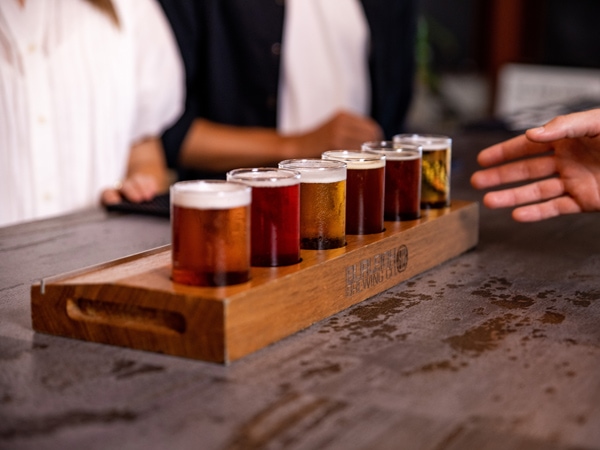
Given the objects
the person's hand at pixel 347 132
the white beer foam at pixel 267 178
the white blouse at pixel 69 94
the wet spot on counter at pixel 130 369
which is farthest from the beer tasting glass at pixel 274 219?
the person's hand at pixel 347 132

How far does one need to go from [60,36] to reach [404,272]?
130cm

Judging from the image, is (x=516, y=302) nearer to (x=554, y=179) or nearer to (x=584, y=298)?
(x=584, y=298)

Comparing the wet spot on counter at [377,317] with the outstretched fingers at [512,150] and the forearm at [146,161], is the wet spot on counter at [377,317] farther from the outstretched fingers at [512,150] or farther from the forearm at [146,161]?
the forearm at [146,161]

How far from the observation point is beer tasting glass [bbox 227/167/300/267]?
117 centimetres

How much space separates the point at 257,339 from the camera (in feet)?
3.51

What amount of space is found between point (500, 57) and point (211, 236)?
542cm

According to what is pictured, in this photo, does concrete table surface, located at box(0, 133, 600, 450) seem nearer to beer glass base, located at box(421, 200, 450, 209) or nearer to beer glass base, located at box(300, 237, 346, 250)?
beer glass base, located at box(300, 237, 346, 250)

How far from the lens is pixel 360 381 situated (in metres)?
0.97

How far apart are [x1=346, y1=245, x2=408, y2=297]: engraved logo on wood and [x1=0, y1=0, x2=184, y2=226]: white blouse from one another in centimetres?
120

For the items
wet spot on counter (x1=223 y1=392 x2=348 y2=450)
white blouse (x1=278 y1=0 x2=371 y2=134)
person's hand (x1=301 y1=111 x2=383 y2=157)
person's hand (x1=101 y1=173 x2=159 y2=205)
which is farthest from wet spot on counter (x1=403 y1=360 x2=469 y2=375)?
white blouse (x1=278 y1=0 x2=371 y2=134)

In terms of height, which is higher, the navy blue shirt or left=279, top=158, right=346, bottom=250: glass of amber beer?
the navy blue shirt

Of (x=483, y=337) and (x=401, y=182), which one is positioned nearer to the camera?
(x=483, y=337)

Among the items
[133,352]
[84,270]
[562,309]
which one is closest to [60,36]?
[84,270]

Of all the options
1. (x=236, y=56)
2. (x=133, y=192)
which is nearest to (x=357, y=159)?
(x=133, y=192)
